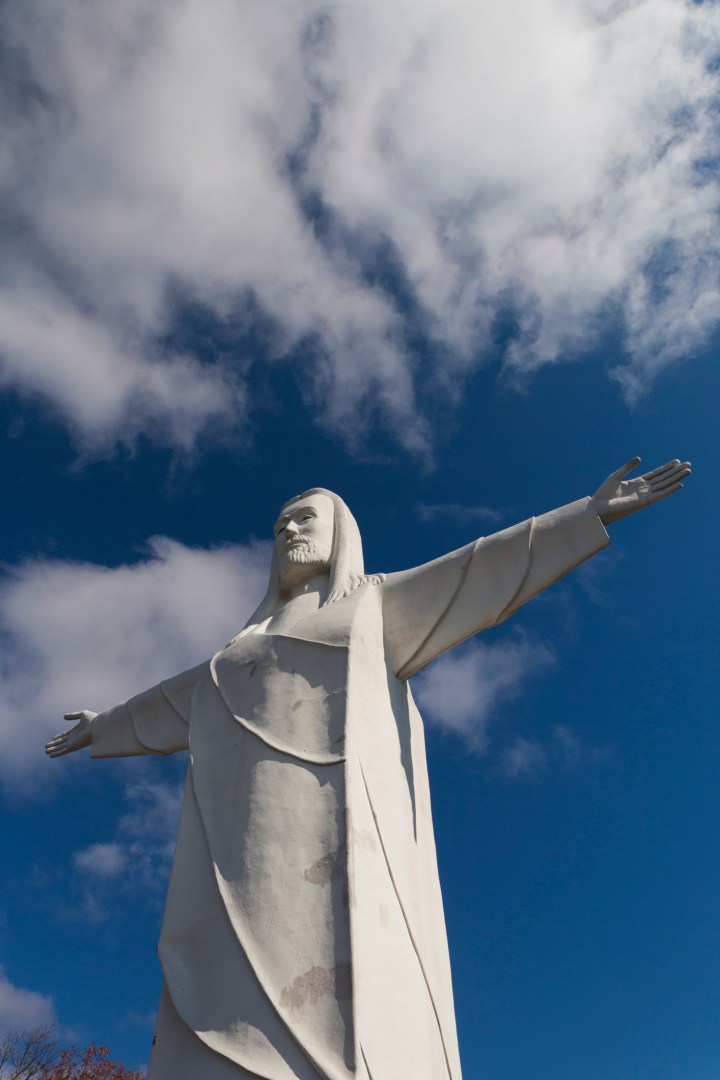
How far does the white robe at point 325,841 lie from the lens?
5.54m

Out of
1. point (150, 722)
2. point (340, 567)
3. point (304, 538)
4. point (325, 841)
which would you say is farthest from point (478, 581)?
point (150, 722)

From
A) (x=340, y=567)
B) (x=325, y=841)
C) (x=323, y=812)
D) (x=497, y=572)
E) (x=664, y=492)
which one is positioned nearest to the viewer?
(x=325, y=841)

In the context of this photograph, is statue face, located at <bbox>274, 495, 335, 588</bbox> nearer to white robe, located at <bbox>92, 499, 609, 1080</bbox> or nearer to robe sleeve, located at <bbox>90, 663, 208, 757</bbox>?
white robe, located at <bbox>92, 499, 609, 1080</bbox>

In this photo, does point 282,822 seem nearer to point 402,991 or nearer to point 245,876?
point 245,876

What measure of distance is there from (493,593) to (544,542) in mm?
617

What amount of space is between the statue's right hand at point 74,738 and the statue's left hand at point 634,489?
566cm

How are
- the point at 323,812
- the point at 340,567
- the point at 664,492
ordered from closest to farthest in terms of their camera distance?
the point at 323,812, the point at 664,492, the point at 340,567

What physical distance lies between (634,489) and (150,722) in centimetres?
517

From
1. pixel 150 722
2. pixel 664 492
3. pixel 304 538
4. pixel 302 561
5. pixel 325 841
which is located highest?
pixel 304 538

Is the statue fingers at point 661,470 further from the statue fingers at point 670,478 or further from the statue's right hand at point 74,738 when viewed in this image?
the statue's right hand at point 74,738

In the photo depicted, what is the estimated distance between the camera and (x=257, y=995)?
5.64 meters

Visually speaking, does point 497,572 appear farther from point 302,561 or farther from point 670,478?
point 302,561

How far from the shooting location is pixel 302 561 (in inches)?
344

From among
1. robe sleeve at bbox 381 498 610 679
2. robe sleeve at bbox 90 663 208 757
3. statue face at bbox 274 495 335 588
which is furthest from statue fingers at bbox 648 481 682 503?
robe sleeve at bbox 90 663 208 757
